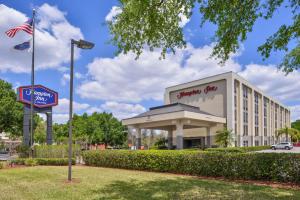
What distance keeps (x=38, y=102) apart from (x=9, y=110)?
1829cm

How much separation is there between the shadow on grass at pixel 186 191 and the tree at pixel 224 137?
31.4 meters

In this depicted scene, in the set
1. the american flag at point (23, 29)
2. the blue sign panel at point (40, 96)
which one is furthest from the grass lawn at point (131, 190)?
the blue sign panel at point (40, 96)

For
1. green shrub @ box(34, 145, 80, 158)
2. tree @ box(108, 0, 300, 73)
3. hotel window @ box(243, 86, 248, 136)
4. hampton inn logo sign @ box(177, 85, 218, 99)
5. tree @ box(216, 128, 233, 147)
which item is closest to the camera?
tree @ box(108, 0, 300, 73)

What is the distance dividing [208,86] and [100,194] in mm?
41981

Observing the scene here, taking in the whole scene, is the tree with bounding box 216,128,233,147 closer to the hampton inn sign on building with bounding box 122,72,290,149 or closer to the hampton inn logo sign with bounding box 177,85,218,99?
the hampton inn sign on building with bounding box 122,72,290,149

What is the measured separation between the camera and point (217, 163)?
41.7 feet

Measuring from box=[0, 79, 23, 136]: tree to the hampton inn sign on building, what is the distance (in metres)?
16.0

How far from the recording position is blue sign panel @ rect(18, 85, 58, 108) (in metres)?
23.1

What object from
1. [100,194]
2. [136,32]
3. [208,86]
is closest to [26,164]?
[100,194]

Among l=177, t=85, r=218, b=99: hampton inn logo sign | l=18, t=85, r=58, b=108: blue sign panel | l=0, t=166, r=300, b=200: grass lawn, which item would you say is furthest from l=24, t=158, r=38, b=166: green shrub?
l=177, t=85, r=218, b=99: hampton inn logo sign

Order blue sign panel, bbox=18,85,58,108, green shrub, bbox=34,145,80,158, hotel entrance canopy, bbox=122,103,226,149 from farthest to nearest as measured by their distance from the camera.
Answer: hotel entrance canopy, bbox=122,103,226,149 < blue sign panel, bbox=18,85,58,108 < green shrub, bbox=34,145,80,158

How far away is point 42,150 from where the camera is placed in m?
21.4

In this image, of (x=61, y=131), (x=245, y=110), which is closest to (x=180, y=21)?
(x=245, y=110)

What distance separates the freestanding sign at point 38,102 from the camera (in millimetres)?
23156
